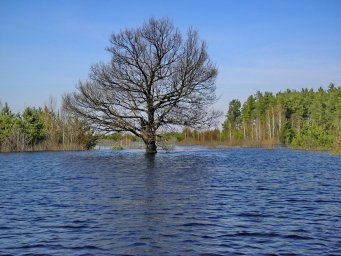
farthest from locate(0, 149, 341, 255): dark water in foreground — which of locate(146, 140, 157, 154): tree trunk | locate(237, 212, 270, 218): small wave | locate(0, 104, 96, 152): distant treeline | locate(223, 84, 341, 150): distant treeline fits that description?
locate(223, 84, 341, 150): distant treeline

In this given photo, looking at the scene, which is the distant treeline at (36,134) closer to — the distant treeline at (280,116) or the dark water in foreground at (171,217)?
the distant treeline at (280,116)

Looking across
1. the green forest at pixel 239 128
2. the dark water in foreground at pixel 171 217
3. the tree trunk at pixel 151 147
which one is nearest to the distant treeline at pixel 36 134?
the green forest at pixel 239 128

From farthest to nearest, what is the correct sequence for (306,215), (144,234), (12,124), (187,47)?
(12,124)
(187,47)
(306,215)
(144,234)

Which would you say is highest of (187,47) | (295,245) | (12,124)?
(187,47)

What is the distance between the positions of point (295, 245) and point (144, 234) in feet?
11.7

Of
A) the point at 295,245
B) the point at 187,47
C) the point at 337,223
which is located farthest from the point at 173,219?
the point at 187,47

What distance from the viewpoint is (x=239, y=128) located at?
445 feet

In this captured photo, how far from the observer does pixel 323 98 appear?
117188 millimetres

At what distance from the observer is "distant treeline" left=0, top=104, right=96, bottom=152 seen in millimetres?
69562

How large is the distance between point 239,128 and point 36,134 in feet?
252

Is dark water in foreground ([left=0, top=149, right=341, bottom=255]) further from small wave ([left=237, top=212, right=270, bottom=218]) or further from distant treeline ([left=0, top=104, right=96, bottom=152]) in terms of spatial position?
distant treeline ([left=0, top=104, right=96, bottom=152])

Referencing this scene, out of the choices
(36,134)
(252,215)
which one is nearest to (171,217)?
(252,215)

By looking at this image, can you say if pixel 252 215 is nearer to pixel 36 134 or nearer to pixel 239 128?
pixel 36 134

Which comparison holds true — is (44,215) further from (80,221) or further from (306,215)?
(306,215)
